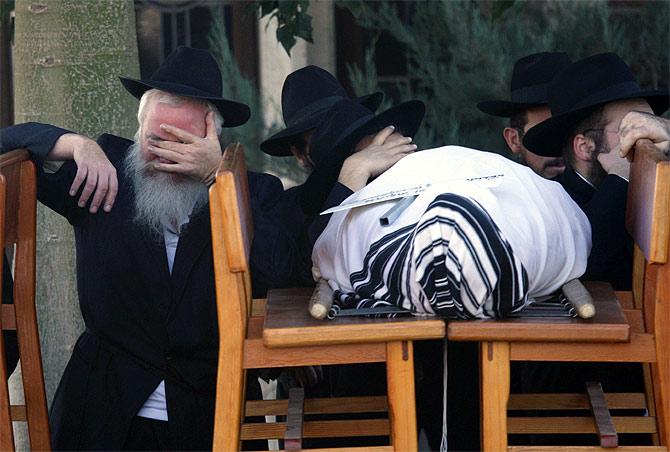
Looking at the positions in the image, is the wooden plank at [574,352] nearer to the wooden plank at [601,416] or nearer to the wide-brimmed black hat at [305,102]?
the wooden plank at [601,416]

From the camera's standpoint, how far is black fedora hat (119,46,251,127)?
326cm

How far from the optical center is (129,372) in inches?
126

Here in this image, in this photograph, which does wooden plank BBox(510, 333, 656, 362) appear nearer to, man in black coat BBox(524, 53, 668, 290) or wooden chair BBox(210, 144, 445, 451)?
wooden chair BBox(210, 144, 445, 451)

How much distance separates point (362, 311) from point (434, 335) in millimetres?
204

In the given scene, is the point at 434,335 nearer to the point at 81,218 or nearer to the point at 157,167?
the point at 157,167

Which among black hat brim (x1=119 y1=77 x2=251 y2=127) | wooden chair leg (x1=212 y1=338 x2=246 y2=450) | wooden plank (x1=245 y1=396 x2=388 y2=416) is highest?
black hat brim (x1=119 y1=77 x2=251 y2=127)

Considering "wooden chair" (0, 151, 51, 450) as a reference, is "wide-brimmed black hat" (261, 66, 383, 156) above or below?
above

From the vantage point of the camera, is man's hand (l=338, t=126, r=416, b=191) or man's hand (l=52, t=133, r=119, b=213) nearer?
man's hand (l=338, t=126, r=416, b=191)

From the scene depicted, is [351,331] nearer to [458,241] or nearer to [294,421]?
[458,241]

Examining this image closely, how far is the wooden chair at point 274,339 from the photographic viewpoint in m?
2.39

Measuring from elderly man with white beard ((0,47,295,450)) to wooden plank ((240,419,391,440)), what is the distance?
446mm

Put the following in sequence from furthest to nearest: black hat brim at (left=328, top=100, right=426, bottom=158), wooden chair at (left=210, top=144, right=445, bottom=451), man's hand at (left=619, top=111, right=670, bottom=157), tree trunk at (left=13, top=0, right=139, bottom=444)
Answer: tree trunk at (left=13, top=0, right=139, bottom=444)
black hat brim at (left=328, top=100, right=426, bottom=158)
man's hand at (left=619, top=111, right=670, bottom=157)
wooden chair at (left=210, top=144, right=445, bottom=451)

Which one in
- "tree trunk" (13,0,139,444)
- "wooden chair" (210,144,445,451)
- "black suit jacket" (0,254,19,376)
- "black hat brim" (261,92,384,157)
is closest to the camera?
"wooden chair" (210,144,445,451)

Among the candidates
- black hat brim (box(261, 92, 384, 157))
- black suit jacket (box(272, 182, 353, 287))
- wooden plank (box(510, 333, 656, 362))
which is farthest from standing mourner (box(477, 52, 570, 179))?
wooden plank (box(510, 333, 656, 362))
